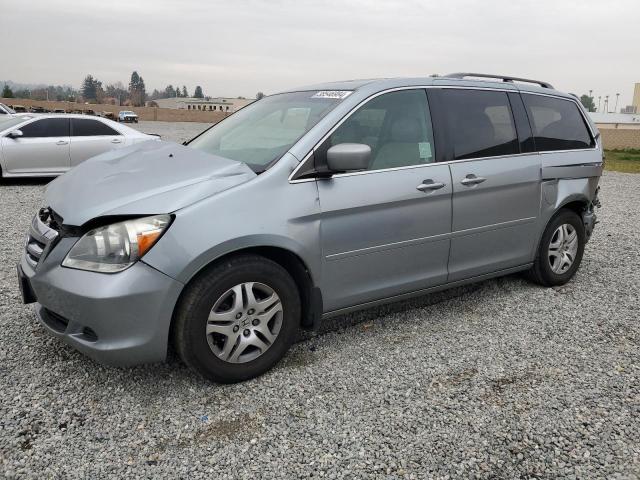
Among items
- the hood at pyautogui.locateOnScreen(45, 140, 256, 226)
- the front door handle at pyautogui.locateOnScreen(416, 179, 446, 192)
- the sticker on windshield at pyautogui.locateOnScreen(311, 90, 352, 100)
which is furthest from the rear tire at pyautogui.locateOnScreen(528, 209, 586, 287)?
the hood at pyautogui.locateOnScreen(45, 140, 256, 226)

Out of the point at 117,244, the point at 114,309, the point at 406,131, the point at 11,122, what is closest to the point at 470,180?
the point at 406,131

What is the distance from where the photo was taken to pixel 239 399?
121 inches

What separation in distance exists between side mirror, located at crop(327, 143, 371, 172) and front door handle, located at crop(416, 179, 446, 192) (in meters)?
0.59

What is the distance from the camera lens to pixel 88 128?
35.5 ft

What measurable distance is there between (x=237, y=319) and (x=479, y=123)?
246 centimetres

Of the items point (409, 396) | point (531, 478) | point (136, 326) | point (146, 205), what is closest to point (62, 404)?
point (136, 326)

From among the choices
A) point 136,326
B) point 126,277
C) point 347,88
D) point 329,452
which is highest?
point 347,88

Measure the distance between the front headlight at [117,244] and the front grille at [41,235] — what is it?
0.30 m

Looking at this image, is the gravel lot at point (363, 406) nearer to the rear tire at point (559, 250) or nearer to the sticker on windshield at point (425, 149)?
the rear tire at point (559, 250)

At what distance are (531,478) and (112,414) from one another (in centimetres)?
211

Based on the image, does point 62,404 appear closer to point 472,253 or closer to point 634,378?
point 472,253

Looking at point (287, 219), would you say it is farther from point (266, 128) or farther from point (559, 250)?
point (559, 250)

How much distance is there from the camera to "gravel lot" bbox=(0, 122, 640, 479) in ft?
8.41

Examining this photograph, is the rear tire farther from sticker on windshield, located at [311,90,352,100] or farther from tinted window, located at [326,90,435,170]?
sticker on windshield, located at [311,90,352,100]
